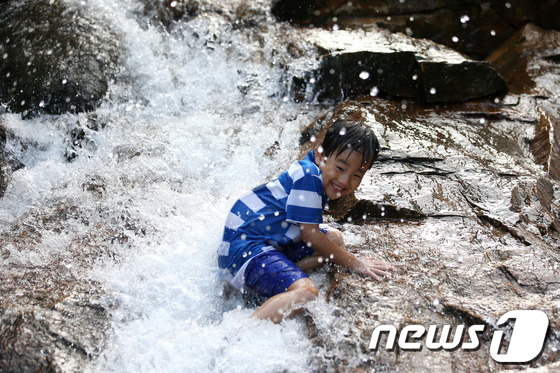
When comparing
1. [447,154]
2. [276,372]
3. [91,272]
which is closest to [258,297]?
[276,372]

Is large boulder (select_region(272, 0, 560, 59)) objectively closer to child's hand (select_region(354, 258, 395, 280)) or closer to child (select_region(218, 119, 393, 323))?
child (select_region(218, 119, 393, 323))

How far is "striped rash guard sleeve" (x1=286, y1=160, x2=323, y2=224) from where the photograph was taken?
2.57 m

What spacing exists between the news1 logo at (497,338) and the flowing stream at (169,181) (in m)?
0.27

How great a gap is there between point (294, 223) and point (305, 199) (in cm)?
18

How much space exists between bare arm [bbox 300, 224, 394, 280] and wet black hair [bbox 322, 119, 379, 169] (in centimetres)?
44

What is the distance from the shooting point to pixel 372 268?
2.72 m

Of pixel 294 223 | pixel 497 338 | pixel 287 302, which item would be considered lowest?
pixel 497 338

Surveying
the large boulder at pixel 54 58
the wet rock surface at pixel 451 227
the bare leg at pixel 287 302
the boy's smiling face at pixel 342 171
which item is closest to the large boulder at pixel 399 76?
the wet rock surface at pixel 451 227

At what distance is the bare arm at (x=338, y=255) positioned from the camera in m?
2.62

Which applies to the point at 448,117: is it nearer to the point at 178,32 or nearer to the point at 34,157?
the point at 178,32

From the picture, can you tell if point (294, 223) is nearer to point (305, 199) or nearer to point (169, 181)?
point (305, 199)

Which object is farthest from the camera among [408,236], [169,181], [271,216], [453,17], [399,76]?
[453,17]

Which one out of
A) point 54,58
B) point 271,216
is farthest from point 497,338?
point 54,58

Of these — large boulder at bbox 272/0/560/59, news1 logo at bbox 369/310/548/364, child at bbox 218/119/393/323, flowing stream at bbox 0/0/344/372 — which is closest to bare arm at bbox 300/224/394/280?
child at bbox 218/119/393/323
